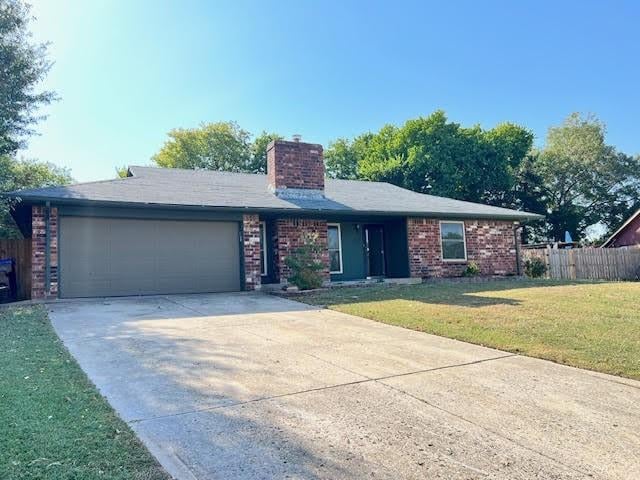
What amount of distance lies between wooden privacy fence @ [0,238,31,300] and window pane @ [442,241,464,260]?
11928mm

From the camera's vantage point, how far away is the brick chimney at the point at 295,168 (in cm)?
1375

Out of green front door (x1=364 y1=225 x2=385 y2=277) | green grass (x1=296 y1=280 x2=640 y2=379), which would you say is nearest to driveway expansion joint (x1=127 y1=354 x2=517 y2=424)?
green grass (x1=296 y1=280 x2=640 y2=379)

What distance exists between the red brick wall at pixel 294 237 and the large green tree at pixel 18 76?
720 cm

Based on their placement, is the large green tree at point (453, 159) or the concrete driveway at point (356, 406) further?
the large green tree at point (453, 159)

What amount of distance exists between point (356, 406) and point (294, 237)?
961 cm

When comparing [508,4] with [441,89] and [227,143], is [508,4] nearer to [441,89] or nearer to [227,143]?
[441,89]

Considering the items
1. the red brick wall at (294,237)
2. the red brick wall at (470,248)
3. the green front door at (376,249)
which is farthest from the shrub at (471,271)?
the red brick wall at (294,237)

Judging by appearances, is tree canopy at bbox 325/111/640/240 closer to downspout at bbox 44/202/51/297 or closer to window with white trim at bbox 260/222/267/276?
window with white trim at bbox 260/222/267/276

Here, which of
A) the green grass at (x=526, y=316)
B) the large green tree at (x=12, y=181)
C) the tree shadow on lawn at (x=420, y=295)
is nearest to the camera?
the green grass at (x=526, y=316)

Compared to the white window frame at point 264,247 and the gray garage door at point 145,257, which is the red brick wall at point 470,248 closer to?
the white window frame at point 264,247

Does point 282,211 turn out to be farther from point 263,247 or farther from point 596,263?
point 596,263

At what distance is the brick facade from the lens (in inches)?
389

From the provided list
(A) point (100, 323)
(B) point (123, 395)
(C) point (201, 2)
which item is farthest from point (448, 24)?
(B) point (123, 395)

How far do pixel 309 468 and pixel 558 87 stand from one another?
2742 cm
